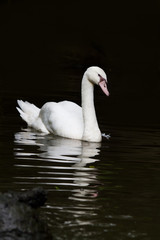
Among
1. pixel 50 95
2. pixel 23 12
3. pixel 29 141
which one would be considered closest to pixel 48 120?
pixel 29 141

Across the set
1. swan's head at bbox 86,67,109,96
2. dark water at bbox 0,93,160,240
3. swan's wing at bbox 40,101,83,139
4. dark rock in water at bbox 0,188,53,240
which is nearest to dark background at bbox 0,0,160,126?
swan's wing at bbox 40,101,83,139

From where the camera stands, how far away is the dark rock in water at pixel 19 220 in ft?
20.5

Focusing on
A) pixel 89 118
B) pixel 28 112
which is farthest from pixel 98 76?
pixel 28 112

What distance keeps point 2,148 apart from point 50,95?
554 centimetres

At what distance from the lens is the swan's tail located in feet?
44.6

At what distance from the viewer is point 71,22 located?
101 ft

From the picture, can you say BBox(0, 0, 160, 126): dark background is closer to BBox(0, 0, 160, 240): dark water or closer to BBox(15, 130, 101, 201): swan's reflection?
BBox(0, 0, 160, 240): dark water

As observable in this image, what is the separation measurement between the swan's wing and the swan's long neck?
0.18 metres

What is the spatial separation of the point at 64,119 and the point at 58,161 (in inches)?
104

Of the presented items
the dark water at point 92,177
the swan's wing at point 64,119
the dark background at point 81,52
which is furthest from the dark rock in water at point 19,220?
the dark background at point 81,52

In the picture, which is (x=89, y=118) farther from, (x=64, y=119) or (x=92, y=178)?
(x=92, y=178)

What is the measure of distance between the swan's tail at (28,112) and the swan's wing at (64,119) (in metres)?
0.20

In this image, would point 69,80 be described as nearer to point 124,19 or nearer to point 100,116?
point 100,116

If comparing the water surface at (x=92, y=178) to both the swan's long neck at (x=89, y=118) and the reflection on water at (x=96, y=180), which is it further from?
the swan's long neck at (x=89, y=118)
